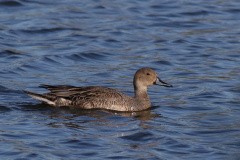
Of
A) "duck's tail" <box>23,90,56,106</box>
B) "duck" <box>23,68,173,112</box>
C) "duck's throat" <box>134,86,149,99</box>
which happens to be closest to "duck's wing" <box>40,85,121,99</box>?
"duck" <box>23,68,173,112</box>

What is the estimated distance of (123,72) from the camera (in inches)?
498

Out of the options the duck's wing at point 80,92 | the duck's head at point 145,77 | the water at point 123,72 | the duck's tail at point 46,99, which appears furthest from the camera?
the duck's head at point 145,77

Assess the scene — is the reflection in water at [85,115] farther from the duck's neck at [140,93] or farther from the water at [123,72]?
the duck's neck at [140,93]

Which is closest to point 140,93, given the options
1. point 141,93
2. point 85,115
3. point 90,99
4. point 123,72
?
point 141,93

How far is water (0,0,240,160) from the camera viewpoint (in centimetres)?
764

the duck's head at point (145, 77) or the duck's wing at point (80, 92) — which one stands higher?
the duck's head at point (145, 77)

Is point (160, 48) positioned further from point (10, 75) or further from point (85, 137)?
point (85, 137)

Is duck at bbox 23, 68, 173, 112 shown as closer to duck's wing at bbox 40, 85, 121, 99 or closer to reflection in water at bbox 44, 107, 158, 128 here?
duck's wing at bbox 40, 85, 121, 99

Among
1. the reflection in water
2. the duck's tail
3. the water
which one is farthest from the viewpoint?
the duck's tail

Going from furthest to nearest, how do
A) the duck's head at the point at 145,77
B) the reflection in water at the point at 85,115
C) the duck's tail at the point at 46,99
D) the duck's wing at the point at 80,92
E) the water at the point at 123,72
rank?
the duck's head at the point at 145,77, the duck's wing at the point at 80,92, the duck's tail at the point at 46,99, the reflection in water at the point at 85,115, the water at the point at 123,72

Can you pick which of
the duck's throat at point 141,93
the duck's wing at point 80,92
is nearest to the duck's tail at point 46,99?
the duck's wing at point 80,92

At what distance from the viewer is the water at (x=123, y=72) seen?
7.64 meters

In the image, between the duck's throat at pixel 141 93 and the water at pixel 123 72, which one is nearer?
the water at pixel 123 72

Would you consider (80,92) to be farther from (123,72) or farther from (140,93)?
(123,72)
